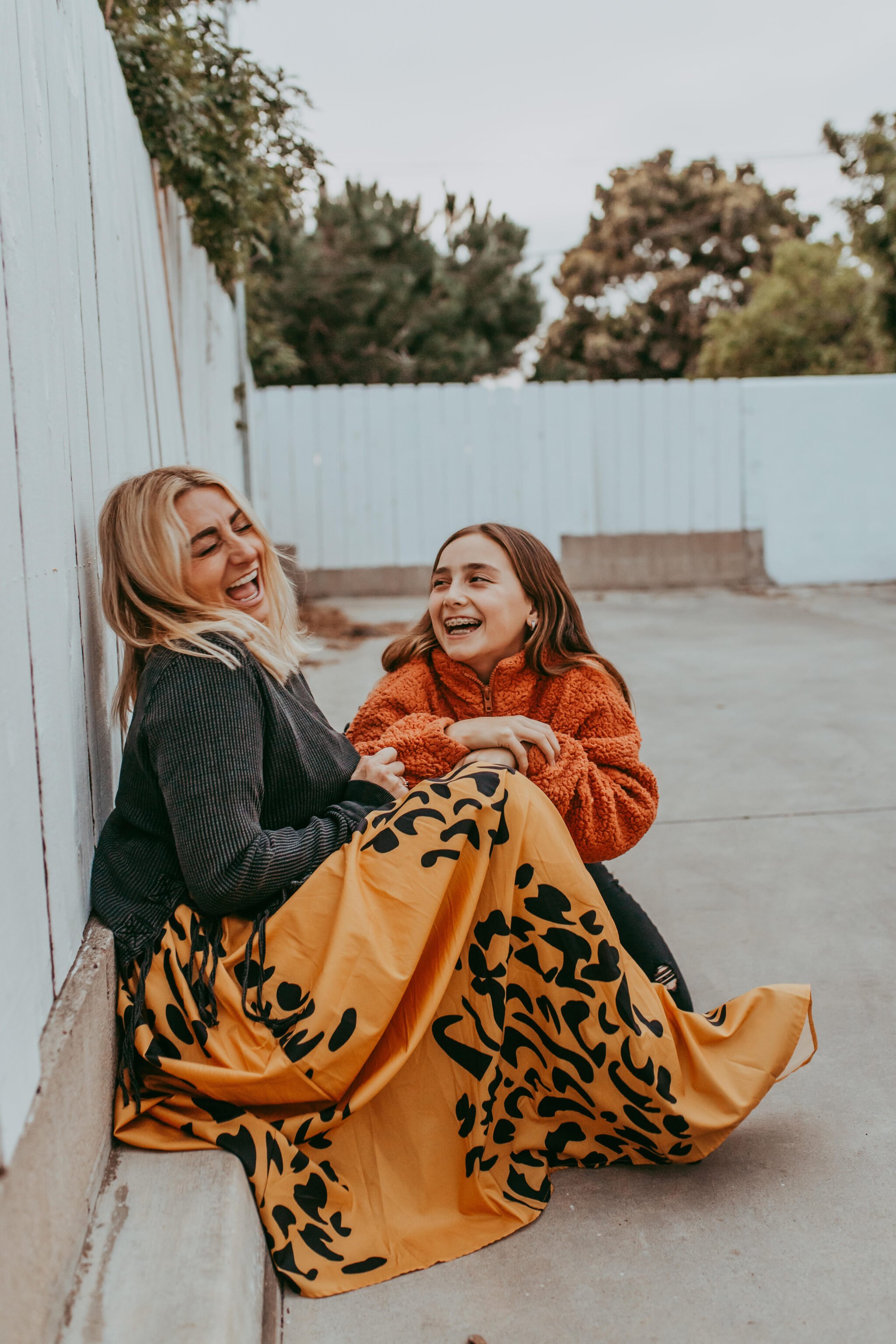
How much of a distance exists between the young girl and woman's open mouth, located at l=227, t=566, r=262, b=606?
1.29ft

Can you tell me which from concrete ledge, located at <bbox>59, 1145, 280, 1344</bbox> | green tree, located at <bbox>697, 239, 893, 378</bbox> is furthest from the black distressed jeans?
green tree, located at <bbox>697, 239, 893, 378</bbox>

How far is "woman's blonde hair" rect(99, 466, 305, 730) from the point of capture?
177 cm

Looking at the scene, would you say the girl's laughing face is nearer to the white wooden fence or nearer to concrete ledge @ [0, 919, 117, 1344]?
concrete ledge @ [0, 919, 117, 1344]

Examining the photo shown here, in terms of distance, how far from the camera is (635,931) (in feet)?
7.47

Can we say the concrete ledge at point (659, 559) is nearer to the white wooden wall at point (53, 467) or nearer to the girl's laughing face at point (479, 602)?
the white wooden wall at point (53, 467)

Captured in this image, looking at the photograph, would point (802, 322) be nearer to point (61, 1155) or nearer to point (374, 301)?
point (374, 301)

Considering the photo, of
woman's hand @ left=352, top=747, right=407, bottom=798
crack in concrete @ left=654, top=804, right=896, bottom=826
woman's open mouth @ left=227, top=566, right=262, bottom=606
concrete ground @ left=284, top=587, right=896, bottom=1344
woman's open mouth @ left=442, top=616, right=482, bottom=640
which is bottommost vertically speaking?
concrete ground @ left=284, top=587, right=896, bottom=1344

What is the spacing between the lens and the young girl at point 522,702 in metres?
2.04

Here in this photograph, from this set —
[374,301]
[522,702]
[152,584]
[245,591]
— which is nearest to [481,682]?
[522,702]

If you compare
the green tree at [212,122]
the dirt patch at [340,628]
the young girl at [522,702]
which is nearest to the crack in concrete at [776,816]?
the young girl at [522,702]

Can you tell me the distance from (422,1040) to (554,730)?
0.73 meters

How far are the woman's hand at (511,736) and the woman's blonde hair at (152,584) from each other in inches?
15.7

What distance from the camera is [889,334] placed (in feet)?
33.1

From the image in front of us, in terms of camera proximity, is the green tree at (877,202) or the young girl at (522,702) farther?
the green tree at (877,202)
